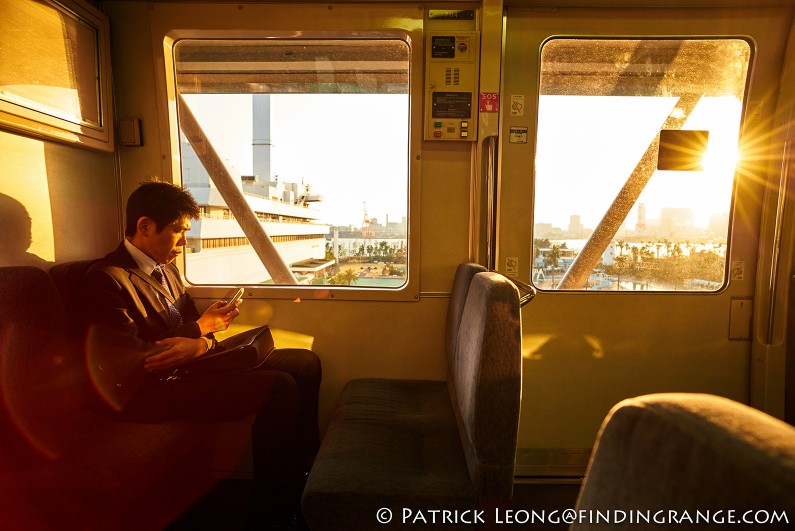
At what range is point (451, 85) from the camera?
2.36 meters

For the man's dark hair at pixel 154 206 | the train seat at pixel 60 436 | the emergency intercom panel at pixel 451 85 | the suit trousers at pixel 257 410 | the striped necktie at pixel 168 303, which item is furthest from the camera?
the emergency intercom panel at pixel 451 85

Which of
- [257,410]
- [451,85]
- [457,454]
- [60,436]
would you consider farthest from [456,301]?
[60,436]

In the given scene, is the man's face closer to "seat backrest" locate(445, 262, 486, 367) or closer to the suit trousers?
the suit trousers

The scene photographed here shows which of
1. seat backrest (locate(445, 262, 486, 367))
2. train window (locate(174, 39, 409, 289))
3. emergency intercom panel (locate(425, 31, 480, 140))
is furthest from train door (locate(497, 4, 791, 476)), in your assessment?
train window (locate(174, 39, 409, 289))

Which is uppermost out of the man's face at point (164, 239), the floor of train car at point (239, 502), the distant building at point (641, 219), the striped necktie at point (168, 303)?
the distant building at point (641, 219)

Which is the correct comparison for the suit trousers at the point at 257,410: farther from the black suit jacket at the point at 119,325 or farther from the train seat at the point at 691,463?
the train seat at the point at 691,463

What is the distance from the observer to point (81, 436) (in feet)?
5.60

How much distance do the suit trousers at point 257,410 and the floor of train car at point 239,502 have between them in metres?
0.26

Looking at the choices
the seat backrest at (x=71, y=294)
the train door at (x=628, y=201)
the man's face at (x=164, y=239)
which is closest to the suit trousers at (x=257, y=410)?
the seat backrest at (x=71, y=294)

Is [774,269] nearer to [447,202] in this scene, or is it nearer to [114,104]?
[447,202]

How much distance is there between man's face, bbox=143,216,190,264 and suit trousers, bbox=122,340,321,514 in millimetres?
580

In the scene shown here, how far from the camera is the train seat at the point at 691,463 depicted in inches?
16.2

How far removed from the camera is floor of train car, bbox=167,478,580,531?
83.3 inches

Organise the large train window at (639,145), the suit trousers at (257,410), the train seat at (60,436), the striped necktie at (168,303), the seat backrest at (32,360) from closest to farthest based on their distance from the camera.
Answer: the train seat at (60,436)
the seat backrest at (32,360)
the suit trousers at (257,410)
the striped necktie at (168,303)
the large train window at (639,145)
